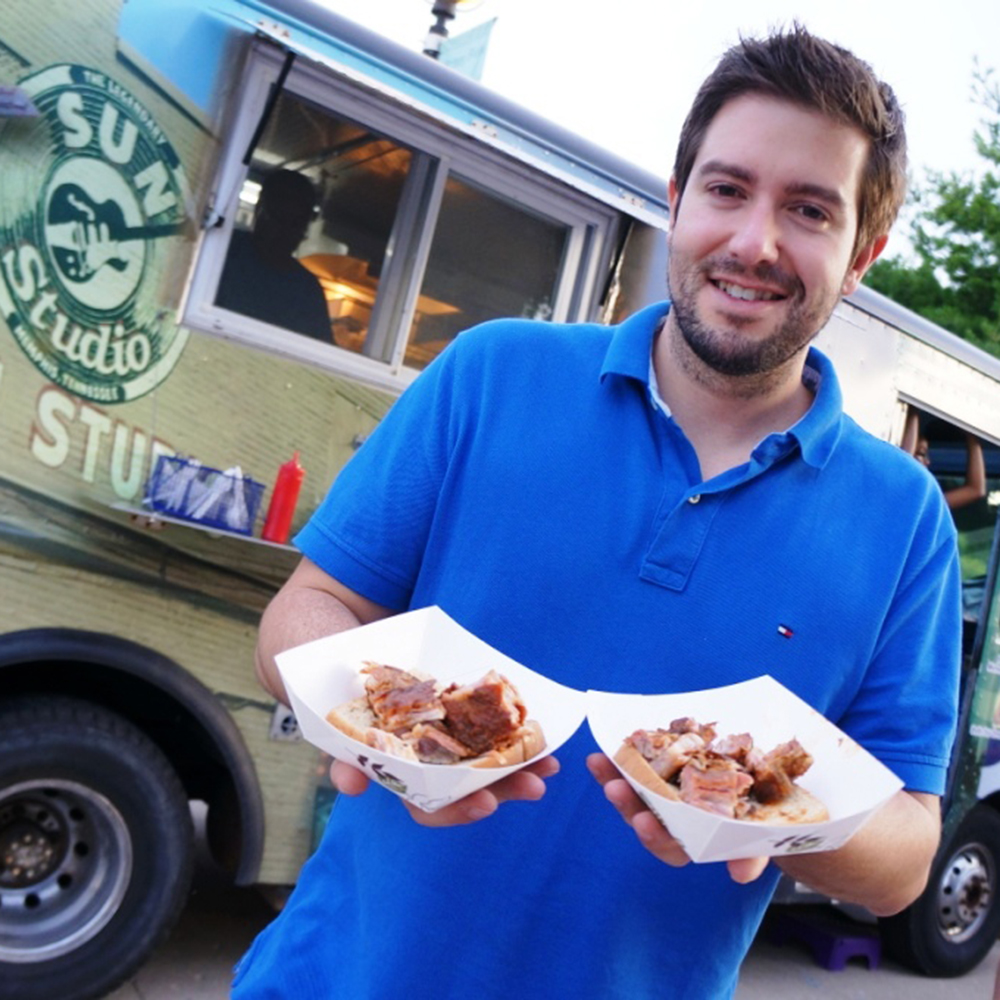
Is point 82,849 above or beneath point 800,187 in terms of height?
beneath

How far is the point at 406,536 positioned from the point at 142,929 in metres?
2.51

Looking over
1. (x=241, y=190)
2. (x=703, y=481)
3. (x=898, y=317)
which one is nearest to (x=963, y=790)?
(x=898, y=317)

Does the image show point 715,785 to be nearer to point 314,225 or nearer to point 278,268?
point 278,268

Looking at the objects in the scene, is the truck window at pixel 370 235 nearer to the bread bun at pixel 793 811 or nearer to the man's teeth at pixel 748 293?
the man's teeth at pixel 748 293

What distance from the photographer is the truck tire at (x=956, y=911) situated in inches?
246

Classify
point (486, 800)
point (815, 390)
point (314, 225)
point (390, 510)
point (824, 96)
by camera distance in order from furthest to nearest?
point (314, 225) < point (815, 390) < point (824, 96) < point (390, 510) < point (486, 800)

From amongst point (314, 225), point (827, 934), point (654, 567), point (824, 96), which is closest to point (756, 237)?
point (824, 96)

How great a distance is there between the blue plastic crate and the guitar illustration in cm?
57

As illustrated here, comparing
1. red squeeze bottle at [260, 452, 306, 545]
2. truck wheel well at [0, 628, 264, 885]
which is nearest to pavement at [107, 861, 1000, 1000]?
truck wheel well at [0, 628, 264, 885]

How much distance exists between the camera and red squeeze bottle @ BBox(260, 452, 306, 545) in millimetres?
3771

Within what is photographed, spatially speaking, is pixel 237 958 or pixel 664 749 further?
pixel 237 958

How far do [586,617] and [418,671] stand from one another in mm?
245

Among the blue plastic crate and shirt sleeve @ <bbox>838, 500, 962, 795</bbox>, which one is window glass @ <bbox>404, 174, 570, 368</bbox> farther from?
shirt sleeve @ <bbox>838, 500, 962, 795</bbox>

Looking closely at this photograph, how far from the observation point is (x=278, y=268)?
386 centimetres
